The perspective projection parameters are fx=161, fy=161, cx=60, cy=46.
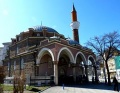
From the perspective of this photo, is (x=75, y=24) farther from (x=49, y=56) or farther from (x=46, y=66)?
(x=46, y=66)

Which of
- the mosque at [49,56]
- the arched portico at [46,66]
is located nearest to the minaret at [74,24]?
the mosque at [49,56]

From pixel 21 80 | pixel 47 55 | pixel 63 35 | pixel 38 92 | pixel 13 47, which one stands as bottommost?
pixel 38 92

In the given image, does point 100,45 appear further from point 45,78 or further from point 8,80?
point 8,80

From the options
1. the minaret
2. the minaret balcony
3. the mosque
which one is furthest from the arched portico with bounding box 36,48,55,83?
the minaret balcony

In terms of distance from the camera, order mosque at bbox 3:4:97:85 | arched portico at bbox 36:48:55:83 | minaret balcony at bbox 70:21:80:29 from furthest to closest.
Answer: minaret balcony at bbox 70:21:80:29 < arched portico at bbox 36:48:55:83 < mosque at bbox 3:4:97:85

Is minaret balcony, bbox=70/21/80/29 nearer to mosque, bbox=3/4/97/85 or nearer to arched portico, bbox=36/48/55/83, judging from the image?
mosque, bbox=3/4/97/85

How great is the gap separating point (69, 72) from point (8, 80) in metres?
11.6

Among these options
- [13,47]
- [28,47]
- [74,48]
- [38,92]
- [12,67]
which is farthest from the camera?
[13,47]

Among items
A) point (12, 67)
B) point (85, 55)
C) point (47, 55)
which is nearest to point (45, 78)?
point (47, 55)

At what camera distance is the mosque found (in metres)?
24.4

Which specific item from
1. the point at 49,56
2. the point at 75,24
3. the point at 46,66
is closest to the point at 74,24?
the point at 75,24

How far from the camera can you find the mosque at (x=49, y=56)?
2444 cm

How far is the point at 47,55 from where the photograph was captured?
2922 cm

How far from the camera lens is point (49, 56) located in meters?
29.2
